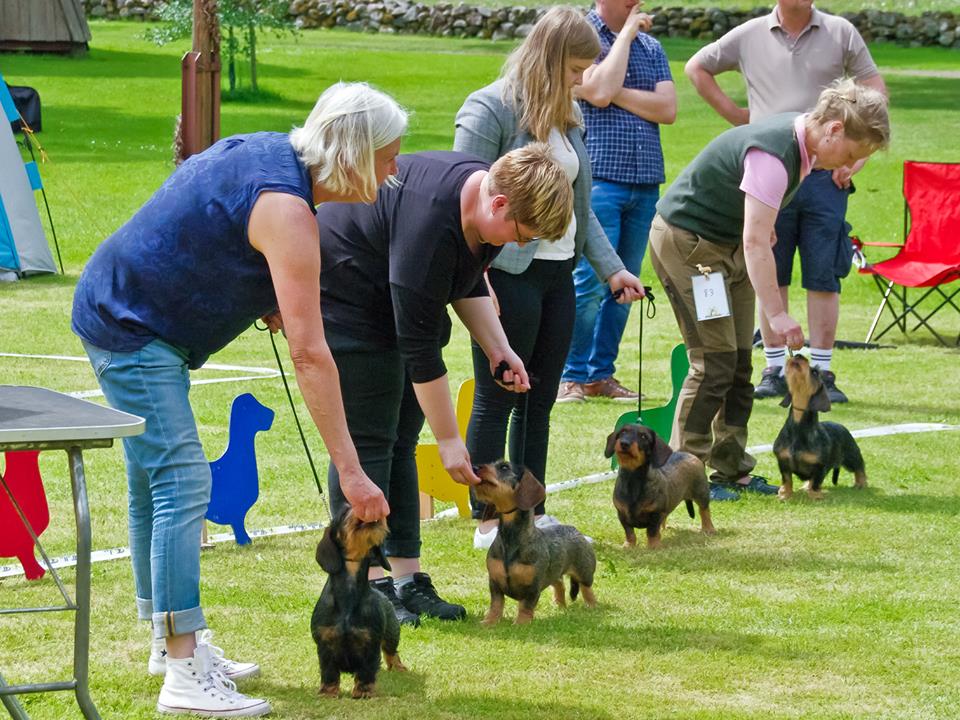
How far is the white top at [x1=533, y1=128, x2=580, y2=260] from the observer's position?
455 cm

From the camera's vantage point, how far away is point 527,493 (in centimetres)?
403

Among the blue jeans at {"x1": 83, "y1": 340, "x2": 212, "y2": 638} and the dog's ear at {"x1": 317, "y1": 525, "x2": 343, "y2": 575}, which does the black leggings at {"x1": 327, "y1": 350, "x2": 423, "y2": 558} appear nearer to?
the dog's ear at {"x1": 317, "y1": 525, "x2": 343, "y2": 575}

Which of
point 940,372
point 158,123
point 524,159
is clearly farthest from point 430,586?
point 158,123

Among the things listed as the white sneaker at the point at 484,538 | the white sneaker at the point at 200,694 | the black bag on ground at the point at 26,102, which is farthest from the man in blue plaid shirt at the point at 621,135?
the black bag on ground at the point at 26,102

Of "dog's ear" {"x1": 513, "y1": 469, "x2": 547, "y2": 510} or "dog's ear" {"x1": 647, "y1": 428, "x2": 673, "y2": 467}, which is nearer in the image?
"dog's ear" {"x1": 513, "y1": 469, "x2": 547, "y2": 510}

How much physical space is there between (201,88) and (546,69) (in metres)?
2.71

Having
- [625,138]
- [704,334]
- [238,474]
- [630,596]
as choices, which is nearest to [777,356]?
[625,138]

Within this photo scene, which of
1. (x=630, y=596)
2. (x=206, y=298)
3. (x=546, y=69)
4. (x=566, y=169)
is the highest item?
(x=546, y=69)

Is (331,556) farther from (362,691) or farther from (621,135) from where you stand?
(621,135)

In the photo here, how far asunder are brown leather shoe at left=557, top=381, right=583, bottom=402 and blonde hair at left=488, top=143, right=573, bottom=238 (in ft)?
13.3

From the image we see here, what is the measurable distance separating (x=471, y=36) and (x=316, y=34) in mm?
3778

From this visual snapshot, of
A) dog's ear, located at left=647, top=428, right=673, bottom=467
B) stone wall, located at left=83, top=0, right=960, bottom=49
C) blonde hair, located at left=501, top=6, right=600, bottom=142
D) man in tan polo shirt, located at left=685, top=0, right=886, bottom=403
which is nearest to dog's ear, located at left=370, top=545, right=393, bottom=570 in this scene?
dog's ear, located at left=647, top=428, right=673, bottom=467

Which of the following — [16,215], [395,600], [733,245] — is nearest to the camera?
[395,600]

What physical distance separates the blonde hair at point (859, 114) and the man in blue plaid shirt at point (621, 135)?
1971mm
